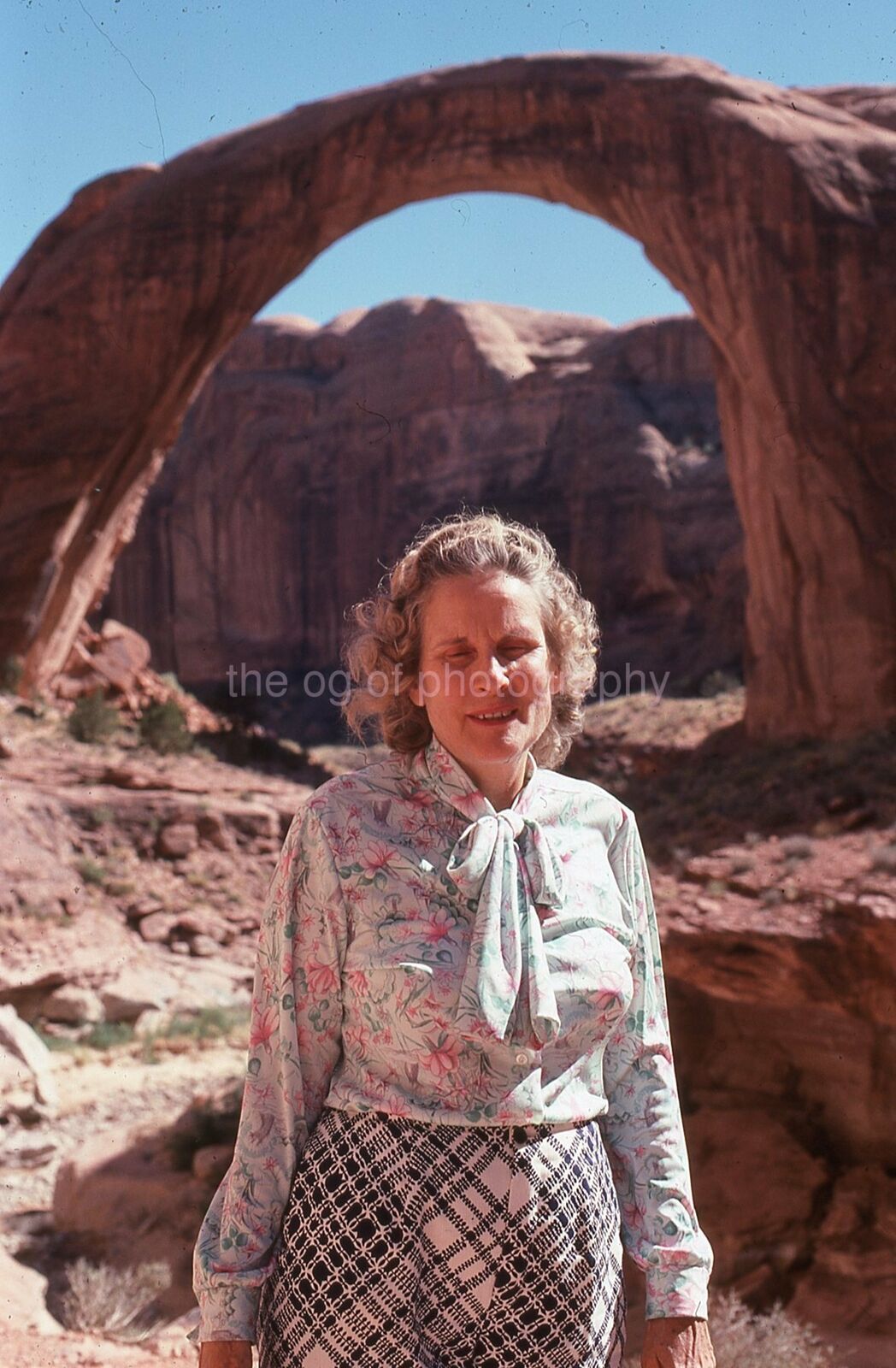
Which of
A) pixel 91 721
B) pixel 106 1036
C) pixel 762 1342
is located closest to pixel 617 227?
pixel 91 721

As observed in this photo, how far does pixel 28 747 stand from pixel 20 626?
1800mm

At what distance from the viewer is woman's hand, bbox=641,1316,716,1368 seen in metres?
1.50

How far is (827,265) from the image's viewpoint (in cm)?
1111

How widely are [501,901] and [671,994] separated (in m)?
4.71

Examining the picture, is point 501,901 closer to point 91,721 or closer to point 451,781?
point 451,781

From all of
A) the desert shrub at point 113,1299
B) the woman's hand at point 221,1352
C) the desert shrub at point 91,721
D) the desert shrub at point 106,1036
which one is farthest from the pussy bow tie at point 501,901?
the desert shrub at point 91,721

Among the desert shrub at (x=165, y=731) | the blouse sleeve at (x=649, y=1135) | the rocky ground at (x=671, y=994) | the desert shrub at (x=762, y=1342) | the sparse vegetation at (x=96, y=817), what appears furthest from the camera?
the desert shrub at (x=165, y=731)

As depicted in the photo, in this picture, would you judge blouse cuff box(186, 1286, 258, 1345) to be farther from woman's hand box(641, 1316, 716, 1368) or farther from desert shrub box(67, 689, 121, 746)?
desert shrub box(67, 689, 121, 746)

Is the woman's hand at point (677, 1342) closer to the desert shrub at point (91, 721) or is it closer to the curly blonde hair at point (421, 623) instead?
the curly blonde hair at point (421, 623)

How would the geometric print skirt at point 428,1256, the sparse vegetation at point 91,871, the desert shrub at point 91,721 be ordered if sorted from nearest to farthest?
the geometric print skirt at point 428,1256
the sparse vegetation at point 91,871
the desert shrub at point 91,721

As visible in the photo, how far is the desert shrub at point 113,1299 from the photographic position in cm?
444

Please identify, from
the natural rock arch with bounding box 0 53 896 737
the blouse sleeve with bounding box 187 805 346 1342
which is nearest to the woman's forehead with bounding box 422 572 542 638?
the blouse sleeve with bounding box 187 805 346 1342

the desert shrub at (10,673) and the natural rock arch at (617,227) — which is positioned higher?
the natural rock arch at (617,227)

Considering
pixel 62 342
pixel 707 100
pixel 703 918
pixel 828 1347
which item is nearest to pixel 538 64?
pixel 707 100
